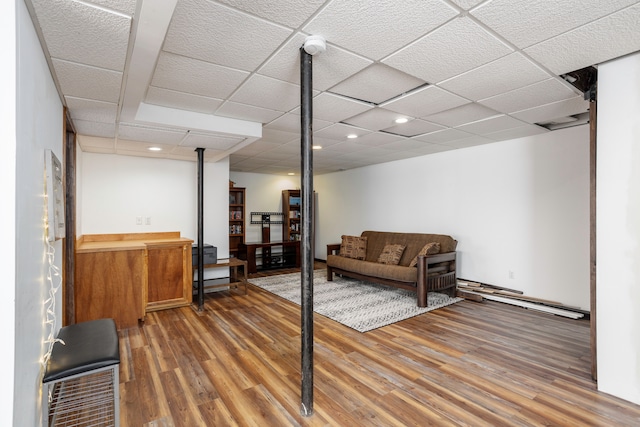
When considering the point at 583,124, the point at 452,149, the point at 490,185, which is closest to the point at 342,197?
the point at 452,149

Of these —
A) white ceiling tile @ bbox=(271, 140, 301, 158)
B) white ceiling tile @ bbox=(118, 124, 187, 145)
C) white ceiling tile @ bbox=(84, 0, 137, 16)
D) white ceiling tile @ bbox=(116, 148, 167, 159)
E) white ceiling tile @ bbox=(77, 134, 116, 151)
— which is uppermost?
white ceiling tile @ bbox=(271, 140, 301, 158)

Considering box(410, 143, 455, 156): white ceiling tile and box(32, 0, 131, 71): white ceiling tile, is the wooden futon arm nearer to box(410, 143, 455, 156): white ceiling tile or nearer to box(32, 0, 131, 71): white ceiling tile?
box(410, 143, 455, 156): white ceiling tile

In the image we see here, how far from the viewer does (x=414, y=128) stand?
12.6ft

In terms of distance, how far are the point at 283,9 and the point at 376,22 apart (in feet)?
1.66

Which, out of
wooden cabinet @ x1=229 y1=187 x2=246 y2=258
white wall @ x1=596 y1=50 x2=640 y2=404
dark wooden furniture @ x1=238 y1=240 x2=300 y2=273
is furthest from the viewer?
wooden cabinet @ x1=229 y1=187 x2=246 y2=258

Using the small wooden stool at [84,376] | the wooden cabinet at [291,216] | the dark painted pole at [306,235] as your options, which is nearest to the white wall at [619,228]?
the dark painted pole at [306,235]

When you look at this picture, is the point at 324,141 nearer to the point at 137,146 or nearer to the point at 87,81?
the point at 137,146

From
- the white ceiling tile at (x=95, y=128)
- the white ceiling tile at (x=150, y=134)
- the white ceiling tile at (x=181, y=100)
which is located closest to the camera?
the white ceiling tile at (x=181, y=100)

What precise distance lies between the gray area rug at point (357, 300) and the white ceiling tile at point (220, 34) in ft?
9.21

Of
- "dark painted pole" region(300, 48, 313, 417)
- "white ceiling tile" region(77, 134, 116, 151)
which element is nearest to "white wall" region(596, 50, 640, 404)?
"dark painted pole" region(300, 48, 313, 417)

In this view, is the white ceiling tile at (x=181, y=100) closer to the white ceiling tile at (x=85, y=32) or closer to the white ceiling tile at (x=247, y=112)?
the white ceiling tile at (x=247, y=112)

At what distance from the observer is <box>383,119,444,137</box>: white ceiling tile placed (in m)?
3.62

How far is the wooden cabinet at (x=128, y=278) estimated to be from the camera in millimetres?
3313

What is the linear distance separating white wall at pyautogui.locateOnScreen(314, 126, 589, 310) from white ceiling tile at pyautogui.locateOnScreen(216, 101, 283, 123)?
10.6ft
